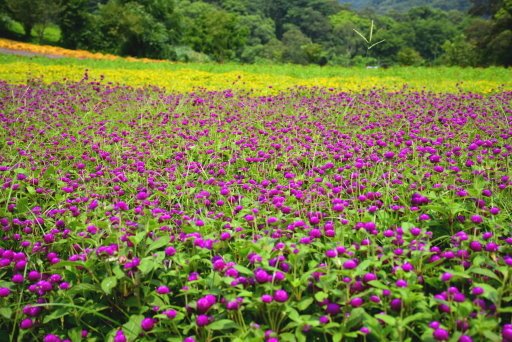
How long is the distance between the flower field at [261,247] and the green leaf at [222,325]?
0.4 inches

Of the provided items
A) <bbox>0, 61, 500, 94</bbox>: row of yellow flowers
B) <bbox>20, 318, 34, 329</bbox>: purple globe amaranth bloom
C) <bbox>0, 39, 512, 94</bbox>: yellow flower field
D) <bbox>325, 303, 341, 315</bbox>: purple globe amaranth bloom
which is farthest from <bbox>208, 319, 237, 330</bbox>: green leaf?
<bbox>0, 61, 500, 94</bbox>: row of yellow flowers

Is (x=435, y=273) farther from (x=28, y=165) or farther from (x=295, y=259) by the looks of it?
(x=28, y=165)

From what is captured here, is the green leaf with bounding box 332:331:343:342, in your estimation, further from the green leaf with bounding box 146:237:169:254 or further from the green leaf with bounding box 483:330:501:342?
the green leaf with bounding box 146:237:169:254

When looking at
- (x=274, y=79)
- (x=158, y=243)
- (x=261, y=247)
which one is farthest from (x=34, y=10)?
A: (x=261, y=247)

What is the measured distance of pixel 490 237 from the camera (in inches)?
81.9

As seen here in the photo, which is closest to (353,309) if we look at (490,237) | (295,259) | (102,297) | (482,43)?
(295,259)

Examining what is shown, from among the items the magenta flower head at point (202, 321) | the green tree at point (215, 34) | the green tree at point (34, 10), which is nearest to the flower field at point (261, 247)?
the magenta flower head at point (202, 321)

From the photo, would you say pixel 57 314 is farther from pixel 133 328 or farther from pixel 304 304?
pixel 304 304

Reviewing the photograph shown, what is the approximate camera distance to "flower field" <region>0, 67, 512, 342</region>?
172cm

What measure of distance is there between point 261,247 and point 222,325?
451mm

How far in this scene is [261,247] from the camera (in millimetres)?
1980

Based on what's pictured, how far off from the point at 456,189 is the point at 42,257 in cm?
269

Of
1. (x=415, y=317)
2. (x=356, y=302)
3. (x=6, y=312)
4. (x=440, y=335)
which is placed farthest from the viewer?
(x=6, y=312)

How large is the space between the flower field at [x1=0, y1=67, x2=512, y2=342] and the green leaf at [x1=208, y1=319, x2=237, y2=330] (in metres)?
0.01
